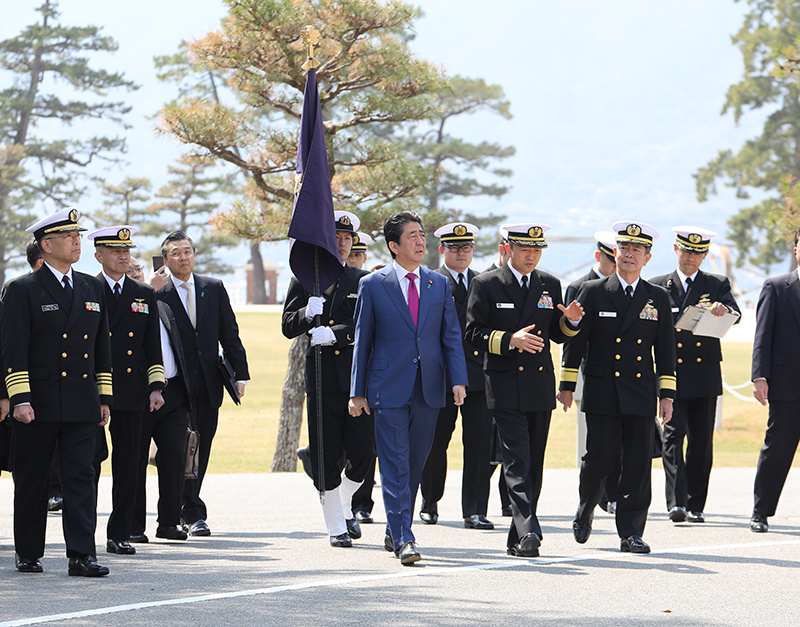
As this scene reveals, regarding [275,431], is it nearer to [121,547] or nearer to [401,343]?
[121,547]

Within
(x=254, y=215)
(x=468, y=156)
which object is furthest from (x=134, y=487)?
(x=468, y=156)

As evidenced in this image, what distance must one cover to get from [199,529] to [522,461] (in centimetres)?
270

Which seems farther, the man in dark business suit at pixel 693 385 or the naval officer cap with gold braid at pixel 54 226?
the man in dark business suit at pixel 693 385

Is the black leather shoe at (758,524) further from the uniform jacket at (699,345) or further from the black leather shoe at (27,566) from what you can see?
the black leather shoe at (27,566)

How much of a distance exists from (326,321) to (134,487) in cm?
181

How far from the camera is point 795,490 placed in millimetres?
12258

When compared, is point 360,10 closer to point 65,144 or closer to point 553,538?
point 553,538

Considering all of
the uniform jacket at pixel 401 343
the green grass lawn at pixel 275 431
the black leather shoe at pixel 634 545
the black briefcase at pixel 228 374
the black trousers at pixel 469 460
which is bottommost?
the green grass lawn at pixel 275 431

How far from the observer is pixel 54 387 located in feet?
23.5

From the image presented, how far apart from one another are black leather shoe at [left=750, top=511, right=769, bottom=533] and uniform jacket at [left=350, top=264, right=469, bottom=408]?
2.93 m

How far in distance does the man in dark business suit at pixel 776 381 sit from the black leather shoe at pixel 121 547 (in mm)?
4620

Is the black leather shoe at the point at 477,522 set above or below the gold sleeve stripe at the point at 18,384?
below

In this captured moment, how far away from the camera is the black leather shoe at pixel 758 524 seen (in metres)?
9.08

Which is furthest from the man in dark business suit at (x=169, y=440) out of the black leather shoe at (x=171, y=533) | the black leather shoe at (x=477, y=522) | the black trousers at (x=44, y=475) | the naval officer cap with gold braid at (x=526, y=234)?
the naval officer cap with gold braid at (x=526, y=234)
